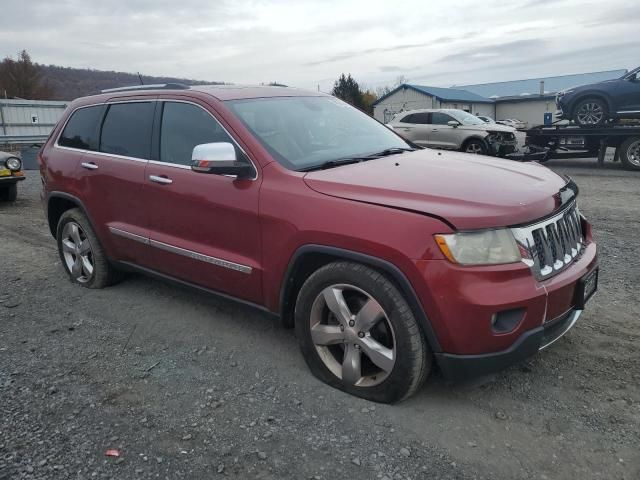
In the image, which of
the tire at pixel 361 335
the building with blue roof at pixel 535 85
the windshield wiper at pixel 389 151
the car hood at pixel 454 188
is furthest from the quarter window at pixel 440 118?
the building with blue roof at pixel 535 85

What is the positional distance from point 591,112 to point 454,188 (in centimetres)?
1392

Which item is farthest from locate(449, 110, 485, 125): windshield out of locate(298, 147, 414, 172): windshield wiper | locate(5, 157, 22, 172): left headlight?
locate(298, 147, 414, 172): windshield wiper

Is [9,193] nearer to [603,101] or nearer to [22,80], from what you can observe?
[603,101]

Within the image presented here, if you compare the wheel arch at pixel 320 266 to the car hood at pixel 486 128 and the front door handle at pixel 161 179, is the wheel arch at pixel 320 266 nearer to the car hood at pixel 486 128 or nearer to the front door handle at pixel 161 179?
the front door handle at pixel 161 179

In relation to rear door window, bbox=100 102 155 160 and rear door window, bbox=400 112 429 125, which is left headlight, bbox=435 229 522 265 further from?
rear door window, bbox=400 112 429 125

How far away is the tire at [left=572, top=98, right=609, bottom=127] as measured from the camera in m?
14.5

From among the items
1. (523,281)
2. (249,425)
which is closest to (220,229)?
(249,425)

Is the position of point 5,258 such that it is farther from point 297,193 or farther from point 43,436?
point 297,193

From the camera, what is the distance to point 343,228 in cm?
294

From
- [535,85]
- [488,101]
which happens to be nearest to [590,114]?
[488,101]

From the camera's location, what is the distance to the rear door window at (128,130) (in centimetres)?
427

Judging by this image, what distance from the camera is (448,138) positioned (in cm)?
1571

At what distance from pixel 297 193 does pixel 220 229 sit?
706 millimetres

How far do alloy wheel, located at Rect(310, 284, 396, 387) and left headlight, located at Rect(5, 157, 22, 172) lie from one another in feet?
29.2
